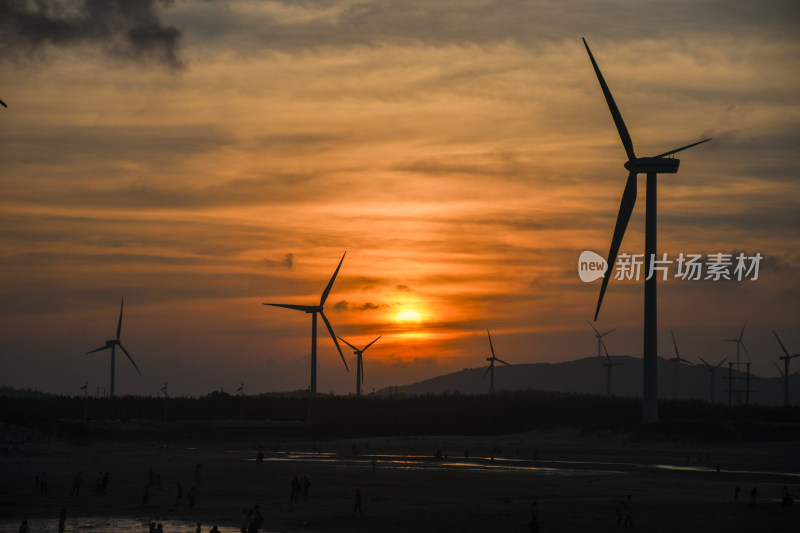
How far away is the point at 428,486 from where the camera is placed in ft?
217

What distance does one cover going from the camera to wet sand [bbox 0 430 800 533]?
50031 mm

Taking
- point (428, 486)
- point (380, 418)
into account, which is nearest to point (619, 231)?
point (428, 486)

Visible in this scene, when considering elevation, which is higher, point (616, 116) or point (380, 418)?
point (616, 116)

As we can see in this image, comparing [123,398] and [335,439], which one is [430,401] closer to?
[335,439]

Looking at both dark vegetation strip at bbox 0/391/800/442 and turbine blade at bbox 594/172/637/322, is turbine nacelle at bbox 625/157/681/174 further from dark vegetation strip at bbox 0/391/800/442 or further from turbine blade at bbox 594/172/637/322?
dark vegetation strip at bbox 0/391/800/442

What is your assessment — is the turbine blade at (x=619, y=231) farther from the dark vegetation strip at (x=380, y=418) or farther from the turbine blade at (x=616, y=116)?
the dark vegetation strip at (x=380, y=418)

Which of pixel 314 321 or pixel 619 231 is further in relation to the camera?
pixel 314 321

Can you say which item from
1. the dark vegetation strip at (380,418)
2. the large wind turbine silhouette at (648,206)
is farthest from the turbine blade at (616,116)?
the dark vegetation strip at (380,418)

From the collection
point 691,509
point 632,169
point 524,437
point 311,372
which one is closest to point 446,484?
point 691,509

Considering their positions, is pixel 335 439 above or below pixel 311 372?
below

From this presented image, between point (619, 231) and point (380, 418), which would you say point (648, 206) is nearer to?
point (619, 231)

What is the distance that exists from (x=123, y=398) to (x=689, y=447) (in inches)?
4686

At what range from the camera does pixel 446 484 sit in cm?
6744

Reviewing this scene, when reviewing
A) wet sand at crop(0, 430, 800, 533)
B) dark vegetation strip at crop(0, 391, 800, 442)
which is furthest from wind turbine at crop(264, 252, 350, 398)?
wet sand at crop(0, 430, 800, 533)
